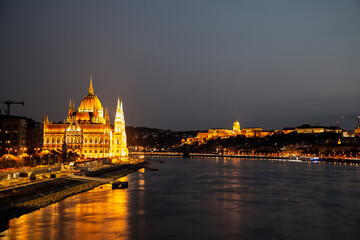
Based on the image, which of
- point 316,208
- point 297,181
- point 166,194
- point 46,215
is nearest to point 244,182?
point 297,181

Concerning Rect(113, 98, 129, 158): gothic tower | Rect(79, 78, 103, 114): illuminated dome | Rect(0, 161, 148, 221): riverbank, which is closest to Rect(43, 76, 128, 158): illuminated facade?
Rect(113, 98, 129, 158): gothic tower

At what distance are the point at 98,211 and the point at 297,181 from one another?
127ft

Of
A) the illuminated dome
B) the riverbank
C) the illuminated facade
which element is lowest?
the riverbank

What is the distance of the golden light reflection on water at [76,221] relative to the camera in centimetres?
3156

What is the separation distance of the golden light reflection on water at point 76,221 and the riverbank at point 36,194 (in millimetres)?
689

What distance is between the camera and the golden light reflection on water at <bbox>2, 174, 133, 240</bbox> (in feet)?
104

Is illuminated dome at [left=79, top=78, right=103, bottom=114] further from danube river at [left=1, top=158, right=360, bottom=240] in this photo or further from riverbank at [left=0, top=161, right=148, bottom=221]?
danube river at [left=1, top=158, right=360, bottom=240]

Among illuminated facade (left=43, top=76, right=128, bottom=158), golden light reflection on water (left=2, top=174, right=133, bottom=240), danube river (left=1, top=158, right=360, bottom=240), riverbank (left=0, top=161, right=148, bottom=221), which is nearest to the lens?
golden light reflection on water (left=2, top=174, right=133, bottom=240)

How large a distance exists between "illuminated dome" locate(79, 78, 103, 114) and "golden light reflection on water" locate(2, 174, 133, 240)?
3724 inches

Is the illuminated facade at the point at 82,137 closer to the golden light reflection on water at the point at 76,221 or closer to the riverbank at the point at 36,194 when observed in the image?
the riverbank at the point at 36,194

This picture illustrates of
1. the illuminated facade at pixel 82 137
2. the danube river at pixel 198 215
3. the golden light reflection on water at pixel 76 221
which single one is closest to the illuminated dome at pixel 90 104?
the illuminated facade at pixel 82 137

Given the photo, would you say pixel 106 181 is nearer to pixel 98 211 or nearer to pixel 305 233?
pixel 98 211

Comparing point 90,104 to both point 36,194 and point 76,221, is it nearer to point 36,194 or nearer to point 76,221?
point 36,194

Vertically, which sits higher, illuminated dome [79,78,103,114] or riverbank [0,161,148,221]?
illuminated dome [79,78,103,114]
